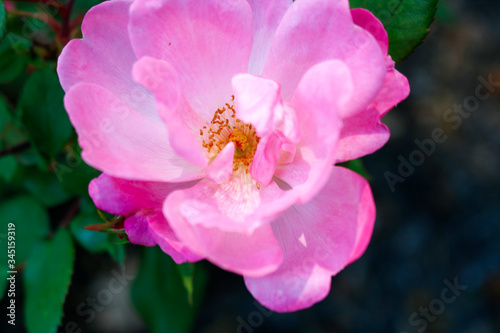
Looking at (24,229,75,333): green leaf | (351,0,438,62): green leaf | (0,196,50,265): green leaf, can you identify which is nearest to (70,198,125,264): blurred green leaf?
(24,229,75,333): green leaf

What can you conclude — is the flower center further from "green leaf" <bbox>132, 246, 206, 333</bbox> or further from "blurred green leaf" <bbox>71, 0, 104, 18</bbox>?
"green leaf" <bbox>132, 246, 206, 333</bbox>

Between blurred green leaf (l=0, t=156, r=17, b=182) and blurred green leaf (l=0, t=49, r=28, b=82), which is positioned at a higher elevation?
blurred green leaf (l=0, t=49, r=28, b=82)

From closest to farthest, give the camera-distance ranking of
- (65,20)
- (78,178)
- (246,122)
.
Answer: (246,122) → (65,20) → (78,178)

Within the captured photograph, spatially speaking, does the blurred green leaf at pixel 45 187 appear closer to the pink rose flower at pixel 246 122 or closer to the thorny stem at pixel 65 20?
the thorny stem at pixel 65 20

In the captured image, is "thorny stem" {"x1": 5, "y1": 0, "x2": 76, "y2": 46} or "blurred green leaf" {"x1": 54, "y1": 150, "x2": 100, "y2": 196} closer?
"thorny stem" {"x1": 5, "y1": 0, "x2": 76, "y2": 46}

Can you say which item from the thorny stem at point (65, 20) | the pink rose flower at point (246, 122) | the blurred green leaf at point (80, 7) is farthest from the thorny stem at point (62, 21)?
the pink rose flower at point (246, 122)

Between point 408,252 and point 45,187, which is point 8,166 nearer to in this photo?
point 45,187

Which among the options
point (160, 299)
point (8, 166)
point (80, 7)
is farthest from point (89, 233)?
point (80, 7)

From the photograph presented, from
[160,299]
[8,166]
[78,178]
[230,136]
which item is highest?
[230,136]
